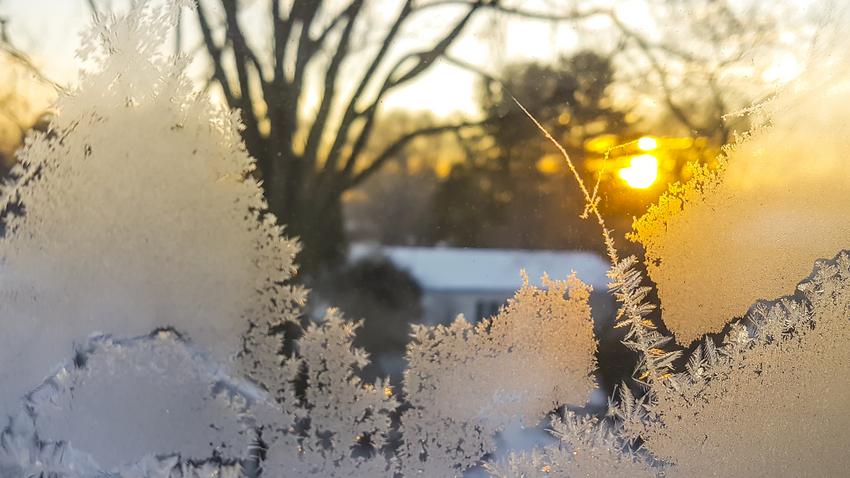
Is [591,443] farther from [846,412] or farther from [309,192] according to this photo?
[309,192]

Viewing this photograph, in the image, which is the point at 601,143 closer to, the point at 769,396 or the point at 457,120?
the point at 457,120

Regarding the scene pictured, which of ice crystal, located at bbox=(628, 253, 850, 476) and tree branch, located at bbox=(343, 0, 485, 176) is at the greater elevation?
tree branch, located at bbox=(343, 0, 485, 176)

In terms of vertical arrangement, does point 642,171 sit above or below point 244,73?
below

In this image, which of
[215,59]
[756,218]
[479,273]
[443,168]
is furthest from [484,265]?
[215,59]

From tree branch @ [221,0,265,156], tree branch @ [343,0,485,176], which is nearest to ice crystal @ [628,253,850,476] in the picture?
tree branch @ [343,0,485,176]

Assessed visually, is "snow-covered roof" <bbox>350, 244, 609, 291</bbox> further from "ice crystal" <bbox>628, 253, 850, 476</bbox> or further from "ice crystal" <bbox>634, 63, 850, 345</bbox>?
"ice crystal" <bbox>628, 253, 850, 476</bbox>

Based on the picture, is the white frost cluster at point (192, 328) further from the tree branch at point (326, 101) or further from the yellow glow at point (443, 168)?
the yellow glow at point (443, 168)

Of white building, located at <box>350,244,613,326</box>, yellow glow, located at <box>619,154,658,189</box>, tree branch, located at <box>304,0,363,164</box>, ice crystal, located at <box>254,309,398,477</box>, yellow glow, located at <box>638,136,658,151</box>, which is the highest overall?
tree branch, located at <box>304,0,363,164</box>

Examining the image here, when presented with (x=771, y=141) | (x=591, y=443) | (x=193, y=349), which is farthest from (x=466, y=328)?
(x=771, y=141)
